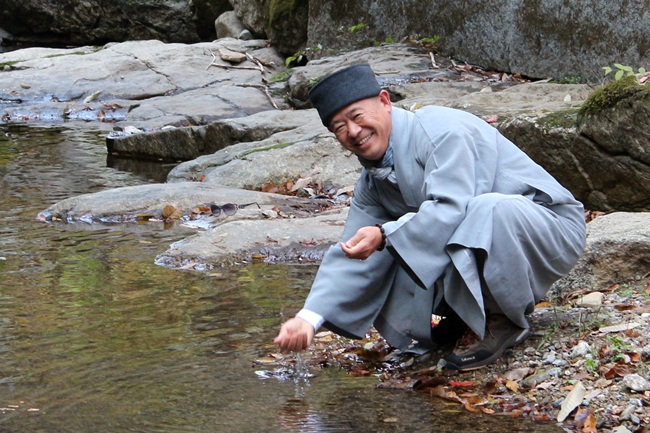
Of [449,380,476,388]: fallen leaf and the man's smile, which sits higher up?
the man's smile

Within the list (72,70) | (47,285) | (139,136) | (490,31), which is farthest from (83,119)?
(47,285)

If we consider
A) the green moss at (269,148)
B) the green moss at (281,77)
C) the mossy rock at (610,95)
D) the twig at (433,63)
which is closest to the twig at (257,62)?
the green moss at (281,77)

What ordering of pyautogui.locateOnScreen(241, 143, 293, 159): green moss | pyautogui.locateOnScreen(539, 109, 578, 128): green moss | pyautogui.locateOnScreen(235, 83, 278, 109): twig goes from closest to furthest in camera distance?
pyautogui.locateOnScreen(539, 109, 578, 128): green moss
pyautogui.locateOnScreen(241, 143, 293, 159): green moss
pyautogui.locateOnScreen(235, 83, 278, 109): twig

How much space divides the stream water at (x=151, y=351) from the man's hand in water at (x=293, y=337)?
0.77 ft

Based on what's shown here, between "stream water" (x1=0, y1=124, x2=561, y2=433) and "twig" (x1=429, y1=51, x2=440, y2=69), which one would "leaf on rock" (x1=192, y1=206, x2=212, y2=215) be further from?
"twig" (x1=429, y1=51, x2=440, y2=69)

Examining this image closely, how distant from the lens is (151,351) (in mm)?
4098

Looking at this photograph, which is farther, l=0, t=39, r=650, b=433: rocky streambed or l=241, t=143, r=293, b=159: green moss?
l=241, t=143, r=293, b=159: green moss

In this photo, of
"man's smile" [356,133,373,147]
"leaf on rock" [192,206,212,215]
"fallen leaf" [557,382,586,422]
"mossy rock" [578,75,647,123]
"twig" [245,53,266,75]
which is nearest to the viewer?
"fallen leaf" [557,382,586,422]

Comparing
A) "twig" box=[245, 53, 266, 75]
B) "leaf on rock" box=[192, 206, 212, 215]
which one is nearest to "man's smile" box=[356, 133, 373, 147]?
"leaf on rock" box=[192, 206, 212, 215]

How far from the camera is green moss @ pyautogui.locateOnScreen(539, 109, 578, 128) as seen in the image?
20.1 ft

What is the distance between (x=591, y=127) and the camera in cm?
590

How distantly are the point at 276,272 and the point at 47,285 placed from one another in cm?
127

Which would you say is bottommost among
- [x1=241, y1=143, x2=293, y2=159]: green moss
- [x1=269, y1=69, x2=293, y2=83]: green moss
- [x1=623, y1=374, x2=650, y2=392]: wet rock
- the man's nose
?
[x1=269, y1=69, x2=293, y2=83]: green moss

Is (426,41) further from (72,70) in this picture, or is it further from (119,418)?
(119,418)
